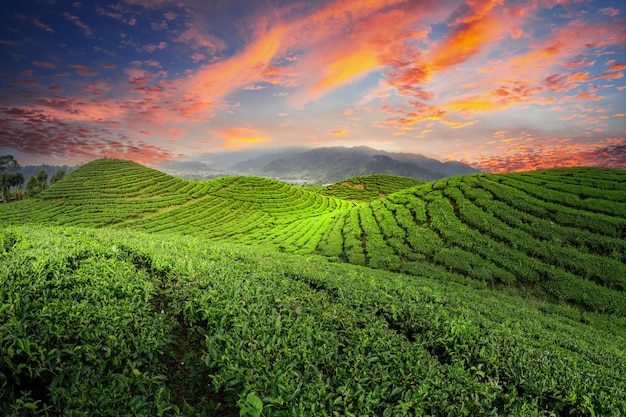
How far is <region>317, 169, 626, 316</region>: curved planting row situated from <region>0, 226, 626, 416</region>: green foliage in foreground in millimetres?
12889

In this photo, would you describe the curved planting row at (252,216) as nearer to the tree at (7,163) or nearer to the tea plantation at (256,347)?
the tea plantation at (256,347)

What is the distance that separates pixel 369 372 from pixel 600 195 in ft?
105

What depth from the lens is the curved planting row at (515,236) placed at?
60.8 feet

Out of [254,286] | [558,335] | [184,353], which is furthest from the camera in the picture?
[558,335]

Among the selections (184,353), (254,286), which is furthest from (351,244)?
(184,353)

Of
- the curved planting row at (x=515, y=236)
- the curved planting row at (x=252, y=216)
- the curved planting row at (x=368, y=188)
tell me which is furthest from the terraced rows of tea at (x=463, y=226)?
the curved planting row at (x=368, y=188)

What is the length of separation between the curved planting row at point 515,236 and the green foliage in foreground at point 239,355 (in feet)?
42.3

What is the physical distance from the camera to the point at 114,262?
7.71 m

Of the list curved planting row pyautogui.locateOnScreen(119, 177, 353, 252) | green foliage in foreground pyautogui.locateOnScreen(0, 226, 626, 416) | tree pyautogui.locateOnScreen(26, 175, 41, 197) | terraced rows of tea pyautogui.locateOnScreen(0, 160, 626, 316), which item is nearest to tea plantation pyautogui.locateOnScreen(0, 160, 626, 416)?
green foliage in foreground pyautogui.locateOnScreen(0, 226, 626, 416)

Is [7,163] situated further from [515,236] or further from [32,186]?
[515,236]

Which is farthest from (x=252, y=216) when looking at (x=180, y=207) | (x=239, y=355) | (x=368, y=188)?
(x=368, y=188)

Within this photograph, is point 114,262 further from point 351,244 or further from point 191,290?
point 351,244

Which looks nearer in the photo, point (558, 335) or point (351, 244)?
point (558, 335)

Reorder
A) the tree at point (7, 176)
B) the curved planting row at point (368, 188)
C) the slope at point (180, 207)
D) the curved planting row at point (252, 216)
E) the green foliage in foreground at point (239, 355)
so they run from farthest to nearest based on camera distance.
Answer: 1. the curved planting row at point (368, 188)
2. the tree at point (7, 176)
3. the slope at point (180, 207)
4. the curved planting row at point (252, 216)
5. the green foliage in foreground at point (239, 355)
